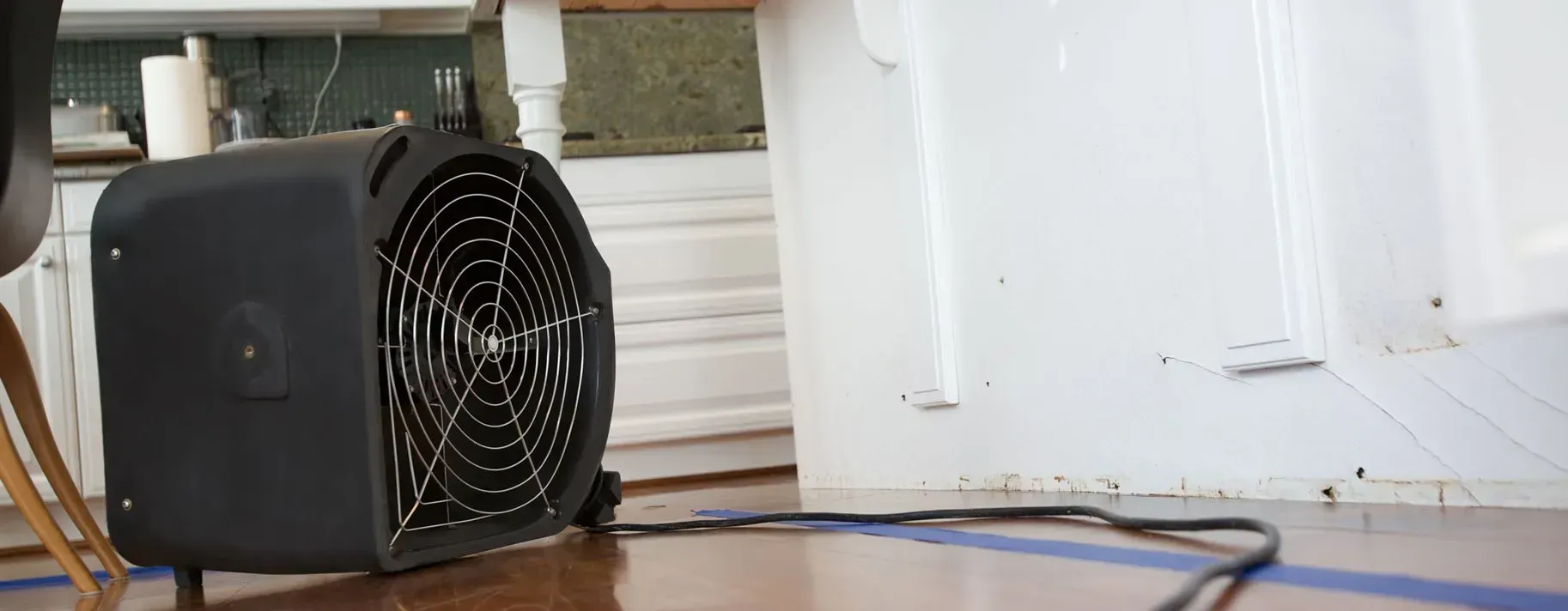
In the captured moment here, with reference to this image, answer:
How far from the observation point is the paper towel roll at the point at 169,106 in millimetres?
2871

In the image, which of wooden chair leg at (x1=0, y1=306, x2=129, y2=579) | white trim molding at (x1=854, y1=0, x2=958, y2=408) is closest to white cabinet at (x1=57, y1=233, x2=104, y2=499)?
wooden chair leg at (x1=0, y1=306, x2=129, y2=579)

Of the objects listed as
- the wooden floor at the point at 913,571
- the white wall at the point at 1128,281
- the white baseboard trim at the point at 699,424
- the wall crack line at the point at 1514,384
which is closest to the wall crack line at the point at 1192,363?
the white wall at the point at 1128,281

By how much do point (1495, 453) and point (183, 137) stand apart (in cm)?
281

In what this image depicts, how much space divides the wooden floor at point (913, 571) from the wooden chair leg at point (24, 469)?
0.04m

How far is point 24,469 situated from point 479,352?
0.55m

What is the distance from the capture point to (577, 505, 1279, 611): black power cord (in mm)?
622

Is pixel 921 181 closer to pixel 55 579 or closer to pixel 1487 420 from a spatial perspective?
pixel 1487 420

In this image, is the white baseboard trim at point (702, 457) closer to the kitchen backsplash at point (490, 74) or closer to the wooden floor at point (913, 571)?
the kitchen backsplash at point (490, 74)

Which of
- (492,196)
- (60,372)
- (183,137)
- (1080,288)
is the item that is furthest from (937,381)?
(183,137)

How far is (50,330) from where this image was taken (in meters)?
2.50

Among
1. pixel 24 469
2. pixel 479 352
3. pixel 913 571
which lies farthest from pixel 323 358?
pixel 24 469

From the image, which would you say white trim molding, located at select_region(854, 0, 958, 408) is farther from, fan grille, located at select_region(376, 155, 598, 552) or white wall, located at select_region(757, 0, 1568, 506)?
fan grille, located at select_region(376, 155, 598, 552)

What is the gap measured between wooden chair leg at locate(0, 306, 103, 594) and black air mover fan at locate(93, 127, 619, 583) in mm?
218

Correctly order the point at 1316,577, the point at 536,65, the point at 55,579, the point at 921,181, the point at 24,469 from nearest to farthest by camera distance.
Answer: the point at 1316,577 < the point at 24,469 < the point at 55,579 < the point at 921,181 < the point at 536,65
